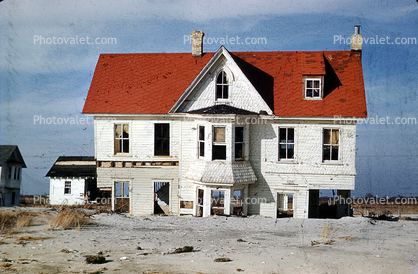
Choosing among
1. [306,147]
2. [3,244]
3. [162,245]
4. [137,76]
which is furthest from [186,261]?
[137,76]

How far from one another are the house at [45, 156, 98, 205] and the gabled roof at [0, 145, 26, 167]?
29.6 ft

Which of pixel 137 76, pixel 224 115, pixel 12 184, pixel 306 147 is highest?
pixel 137 76

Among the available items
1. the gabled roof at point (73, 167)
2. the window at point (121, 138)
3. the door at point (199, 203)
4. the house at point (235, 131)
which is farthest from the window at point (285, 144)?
the gabled roof at point (73, 167)

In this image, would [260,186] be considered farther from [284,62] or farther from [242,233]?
Result: [284,62]

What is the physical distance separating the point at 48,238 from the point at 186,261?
602cm

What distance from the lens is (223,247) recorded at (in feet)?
49.2

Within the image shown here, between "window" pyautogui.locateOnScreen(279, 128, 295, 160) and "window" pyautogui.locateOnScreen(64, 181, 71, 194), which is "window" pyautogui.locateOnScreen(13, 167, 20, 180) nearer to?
"window" pyautogui.locateOnScreen(64, 181, 71, 194)

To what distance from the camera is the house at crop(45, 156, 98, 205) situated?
4259 centimetres

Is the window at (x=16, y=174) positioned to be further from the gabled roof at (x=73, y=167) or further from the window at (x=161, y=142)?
the window at (x=161, y=142)

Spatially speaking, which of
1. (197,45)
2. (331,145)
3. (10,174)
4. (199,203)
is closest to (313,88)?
(331,145)

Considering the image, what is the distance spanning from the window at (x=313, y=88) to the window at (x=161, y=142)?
814 centimetres

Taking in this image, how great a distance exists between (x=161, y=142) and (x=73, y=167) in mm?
23123

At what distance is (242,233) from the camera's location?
17.9 metres

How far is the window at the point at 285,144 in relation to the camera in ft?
75.5
